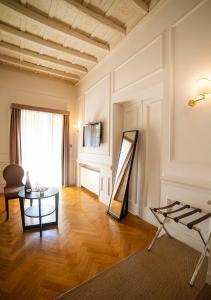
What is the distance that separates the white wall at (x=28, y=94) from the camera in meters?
4.64

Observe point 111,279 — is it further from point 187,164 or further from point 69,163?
point 69,163

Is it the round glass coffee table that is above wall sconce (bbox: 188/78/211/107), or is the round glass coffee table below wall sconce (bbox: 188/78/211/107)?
below

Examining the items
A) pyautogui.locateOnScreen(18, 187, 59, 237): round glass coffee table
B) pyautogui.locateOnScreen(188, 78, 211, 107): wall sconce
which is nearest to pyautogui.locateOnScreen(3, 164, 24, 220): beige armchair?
pyautogui.locateOnScreen(18, 187, 59, 237): round glass coffee table

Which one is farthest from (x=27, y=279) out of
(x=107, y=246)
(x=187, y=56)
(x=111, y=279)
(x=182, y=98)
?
(x=187, y=56)

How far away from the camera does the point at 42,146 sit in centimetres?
516

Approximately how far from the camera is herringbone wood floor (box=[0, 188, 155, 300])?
1654 mm

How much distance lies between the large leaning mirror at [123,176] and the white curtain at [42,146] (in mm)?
2577

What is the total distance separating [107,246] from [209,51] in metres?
2.77

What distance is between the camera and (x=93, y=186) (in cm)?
456

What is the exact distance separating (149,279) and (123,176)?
1.78 m

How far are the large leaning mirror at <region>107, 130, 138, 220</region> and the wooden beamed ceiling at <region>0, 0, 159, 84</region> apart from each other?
6.34 feet

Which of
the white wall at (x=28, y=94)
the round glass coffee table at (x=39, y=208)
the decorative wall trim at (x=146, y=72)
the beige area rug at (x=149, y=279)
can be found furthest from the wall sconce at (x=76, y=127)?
the beige area rug at (x=149, y=279)

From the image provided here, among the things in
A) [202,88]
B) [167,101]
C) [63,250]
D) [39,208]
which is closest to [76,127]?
[39,208]

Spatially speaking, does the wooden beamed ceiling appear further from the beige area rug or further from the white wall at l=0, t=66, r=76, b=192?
the beige area rug
